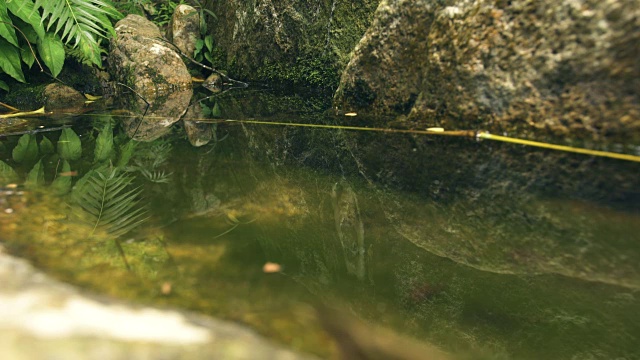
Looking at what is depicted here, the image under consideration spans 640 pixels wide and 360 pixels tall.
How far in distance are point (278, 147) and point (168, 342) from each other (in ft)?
6.43

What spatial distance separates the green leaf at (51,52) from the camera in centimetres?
508

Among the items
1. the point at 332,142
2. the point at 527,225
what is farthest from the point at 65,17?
the point at 527,225

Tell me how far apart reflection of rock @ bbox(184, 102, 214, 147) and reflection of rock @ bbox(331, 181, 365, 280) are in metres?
1.29

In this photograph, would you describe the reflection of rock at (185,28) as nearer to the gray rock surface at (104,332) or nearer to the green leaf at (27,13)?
the green leaf at (27,13)

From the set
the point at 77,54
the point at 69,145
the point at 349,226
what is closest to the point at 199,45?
the point at 77,54

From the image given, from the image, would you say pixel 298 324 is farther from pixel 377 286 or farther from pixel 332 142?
pixel 332 142

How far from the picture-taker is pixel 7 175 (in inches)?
87.9

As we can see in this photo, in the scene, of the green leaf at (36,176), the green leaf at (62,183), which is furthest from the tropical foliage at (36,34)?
the green leaf at (62,183)

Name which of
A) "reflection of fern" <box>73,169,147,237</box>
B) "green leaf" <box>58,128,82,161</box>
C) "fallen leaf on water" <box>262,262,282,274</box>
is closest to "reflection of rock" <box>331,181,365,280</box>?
"fallen leaf on water" <box>262,262,282,274</box>

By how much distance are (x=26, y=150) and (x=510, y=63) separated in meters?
3.01

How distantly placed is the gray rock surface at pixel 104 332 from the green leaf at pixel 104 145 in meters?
1.66

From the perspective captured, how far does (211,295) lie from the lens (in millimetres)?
1215

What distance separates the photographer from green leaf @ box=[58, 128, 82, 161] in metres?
2.70

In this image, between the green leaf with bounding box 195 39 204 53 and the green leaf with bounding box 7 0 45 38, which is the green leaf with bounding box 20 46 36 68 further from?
the green leaf with bounding box 195 39 204 53
